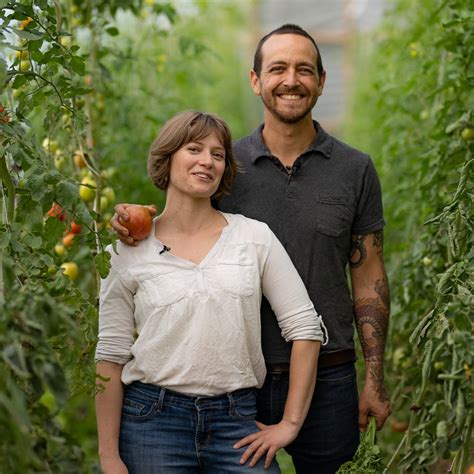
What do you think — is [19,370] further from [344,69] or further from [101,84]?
[344,69]

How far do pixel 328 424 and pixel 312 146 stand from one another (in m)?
0.67

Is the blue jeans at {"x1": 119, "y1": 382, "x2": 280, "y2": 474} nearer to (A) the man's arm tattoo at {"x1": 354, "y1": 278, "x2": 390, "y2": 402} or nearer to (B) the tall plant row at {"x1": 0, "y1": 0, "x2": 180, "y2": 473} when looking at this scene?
(B) the tall plant row at {"x1": 0, "y1": 0, "x2": 180, "y2": 473}

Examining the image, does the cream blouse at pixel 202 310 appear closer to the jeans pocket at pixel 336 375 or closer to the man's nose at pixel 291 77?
the jeans pocket at pixel 336 375

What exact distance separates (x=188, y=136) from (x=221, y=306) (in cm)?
38

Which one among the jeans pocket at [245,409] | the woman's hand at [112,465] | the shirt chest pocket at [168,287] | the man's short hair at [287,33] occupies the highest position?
the man's short hair at [287,33]

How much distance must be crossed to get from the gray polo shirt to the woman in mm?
148

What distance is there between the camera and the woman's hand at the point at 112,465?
1.97 meters

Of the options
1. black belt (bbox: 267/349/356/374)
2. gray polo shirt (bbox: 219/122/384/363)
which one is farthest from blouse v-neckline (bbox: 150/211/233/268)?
black belt (bbox: 267/349/356/374)

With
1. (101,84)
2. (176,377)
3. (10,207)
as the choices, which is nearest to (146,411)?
(176,377)

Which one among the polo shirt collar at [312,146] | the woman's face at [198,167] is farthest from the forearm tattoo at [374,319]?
the woman's face at [198,167]

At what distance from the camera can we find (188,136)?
204 cm

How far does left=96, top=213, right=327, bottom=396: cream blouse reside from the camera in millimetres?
1944

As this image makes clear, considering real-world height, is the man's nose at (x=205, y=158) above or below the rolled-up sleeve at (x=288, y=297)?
above

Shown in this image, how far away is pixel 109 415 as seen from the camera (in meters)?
2.01
